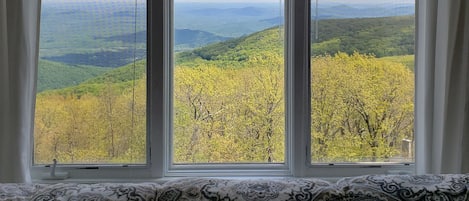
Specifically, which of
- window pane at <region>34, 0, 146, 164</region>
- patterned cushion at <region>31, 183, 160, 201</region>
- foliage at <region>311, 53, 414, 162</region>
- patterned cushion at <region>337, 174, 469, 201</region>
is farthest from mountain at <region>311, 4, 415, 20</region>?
patterned cushion at <region>31, 183, 160, 201</region>

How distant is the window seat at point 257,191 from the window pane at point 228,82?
2.61 ft

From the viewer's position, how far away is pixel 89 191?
4.20 ft

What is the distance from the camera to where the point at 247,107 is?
6.96ft

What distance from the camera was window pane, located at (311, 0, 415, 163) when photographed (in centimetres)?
210

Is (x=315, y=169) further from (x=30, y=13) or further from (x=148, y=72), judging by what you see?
(x=30, y=13)

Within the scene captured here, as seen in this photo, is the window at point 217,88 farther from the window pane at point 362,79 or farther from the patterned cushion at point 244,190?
the patterned cushion at point 244,190

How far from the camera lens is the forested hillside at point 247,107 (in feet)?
6.81

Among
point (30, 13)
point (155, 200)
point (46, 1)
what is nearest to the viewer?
point (155, 200)

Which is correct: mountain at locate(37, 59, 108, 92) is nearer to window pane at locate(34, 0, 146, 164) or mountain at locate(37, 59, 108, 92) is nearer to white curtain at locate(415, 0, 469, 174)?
window pane at locate(34, 0, 146, 164)

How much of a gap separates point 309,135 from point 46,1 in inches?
53.9

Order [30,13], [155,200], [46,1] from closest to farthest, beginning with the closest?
[155,200], [30,13], [46,1]

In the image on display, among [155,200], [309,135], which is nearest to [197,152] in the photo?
[309,135]

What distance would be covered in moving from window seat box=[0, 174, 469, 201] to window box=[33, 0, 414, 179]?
2.53ft

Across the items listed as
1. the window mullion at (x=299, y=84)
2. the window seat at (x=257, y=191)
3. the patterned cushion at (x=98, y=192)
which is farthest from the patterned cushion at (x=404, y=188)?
the window mullion at (x=299, y=84)
